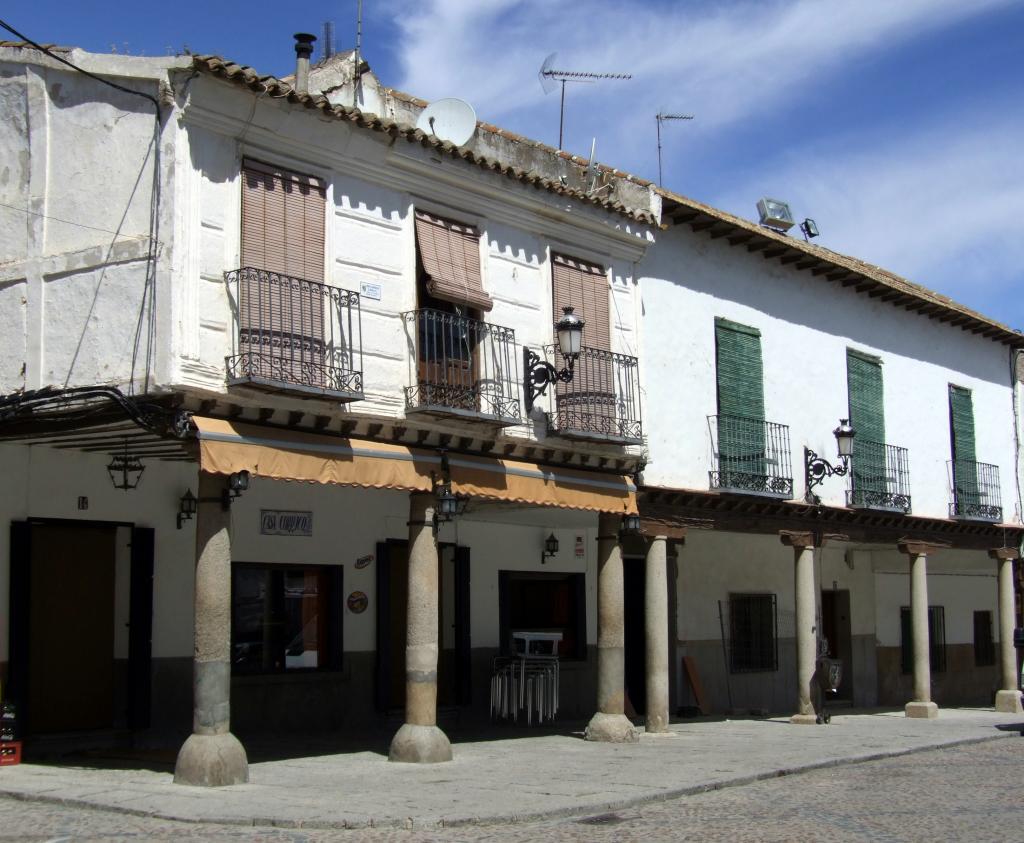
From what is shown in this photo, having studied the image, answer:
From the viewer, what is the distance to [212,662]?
35.7 ft

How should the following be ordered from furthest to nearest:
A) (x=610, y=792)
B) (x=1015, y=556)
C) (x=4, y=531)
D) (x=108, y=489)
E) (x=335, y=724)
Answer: (x=1015, y=556)
(x=335, y=724)
(x=108, y=489)
(x=4, y=531)
(x=610, y=792)

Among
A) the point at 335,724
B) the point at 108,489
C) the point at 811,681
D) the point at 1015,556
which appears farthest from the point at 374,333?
the point at 1015,556

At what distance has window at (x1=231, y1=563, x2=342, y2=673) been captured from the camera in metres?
14.4

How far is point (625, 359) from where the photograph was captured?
15484 mm

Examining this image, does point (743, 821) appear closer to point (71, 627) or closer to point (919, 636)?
point (71, 627)

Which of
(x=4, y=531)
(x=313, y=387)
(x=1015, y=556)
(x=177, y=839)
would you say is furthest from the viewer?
(x=1015, y=556)

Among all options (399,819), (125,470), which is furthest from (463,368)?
(399,819)

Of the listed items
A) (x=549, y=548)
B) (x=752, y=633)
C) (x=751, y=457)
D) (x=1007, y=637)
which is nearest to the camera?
(x=549, y=548)

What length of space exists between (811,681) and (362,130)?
10.2 meters

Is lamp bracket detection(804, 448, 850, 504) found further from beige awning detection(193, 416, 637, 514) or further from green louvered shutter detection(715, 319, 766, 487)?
beige awning detection(193, 416, 637, 514)

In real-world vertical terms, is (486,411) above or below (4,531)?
above

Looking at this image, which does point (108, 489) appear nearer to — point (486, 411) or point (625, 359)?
point (486, 411)

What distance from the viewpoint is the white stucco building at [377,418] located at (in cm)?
1127

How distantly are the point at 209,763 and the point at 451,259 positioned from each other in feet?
18.5
